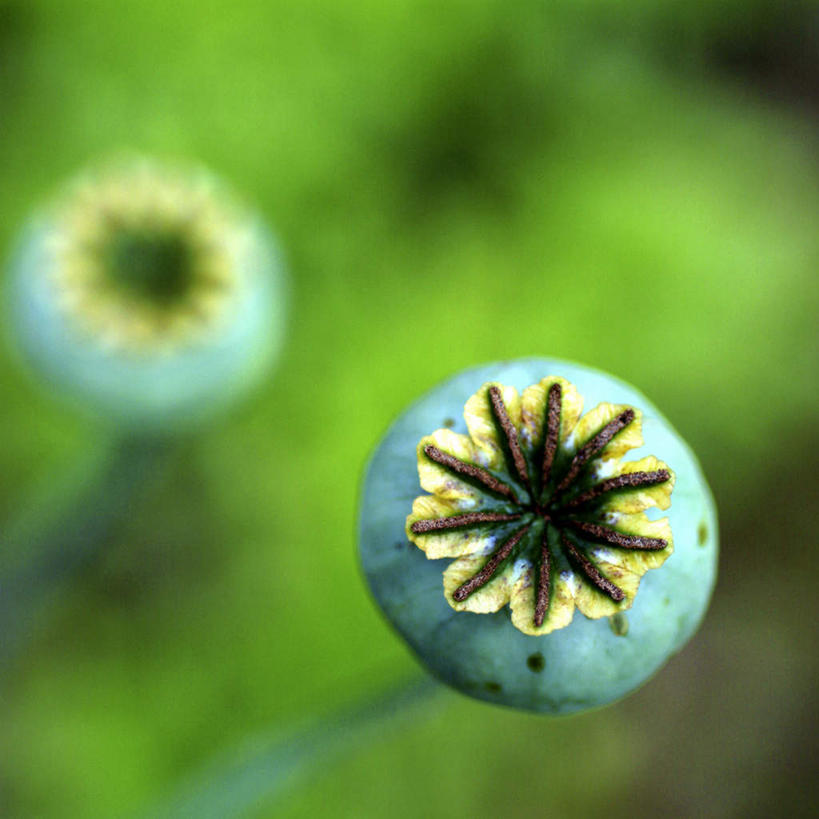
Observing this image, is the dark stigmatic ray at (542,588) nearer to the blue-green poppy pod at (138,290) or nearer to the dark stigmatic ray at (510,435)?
the dark stigmatic ray at (510,435)

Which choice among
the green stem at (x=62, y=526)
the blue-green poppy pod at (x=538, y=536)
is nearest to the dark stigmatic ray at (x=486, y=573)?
the blue-green poppy pod at (x=538, y=536)

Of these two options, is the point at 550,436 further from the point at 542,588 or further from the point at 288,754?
the point at 288,754

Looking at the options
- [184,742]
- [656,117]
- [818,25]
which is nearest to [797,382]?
[656,117]

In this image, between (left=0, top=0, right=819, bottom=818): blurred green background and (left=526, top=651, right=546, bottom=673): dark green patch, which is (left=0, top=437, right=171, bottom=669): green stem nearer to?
(left=0, top=0, right=819, bottom=818): blurred green background

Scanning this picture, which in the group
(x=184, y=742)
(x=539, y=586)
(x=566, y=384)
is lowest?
(x=539, y=586)

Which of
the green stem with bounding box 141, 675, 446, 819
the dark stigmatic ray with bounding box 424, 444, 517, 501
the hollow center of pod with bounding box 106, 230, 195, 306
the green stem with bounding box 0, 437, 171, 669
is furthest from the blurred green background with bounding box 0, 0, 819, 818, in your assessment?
the dark stigmatic ray with bounding box 424, 444, 517, 501

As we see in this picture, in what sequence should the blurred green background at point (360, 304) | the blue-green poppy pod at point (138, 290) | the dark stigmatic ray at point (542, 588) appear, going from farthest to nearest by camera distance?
1. the blurred green background at point (360, 304)
2. the blue-green poppy pod at point (138, 290)
3. the dark stigmatic ray at point (542, 588)

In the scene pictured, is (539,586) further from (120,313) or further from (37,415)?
(37,415)
